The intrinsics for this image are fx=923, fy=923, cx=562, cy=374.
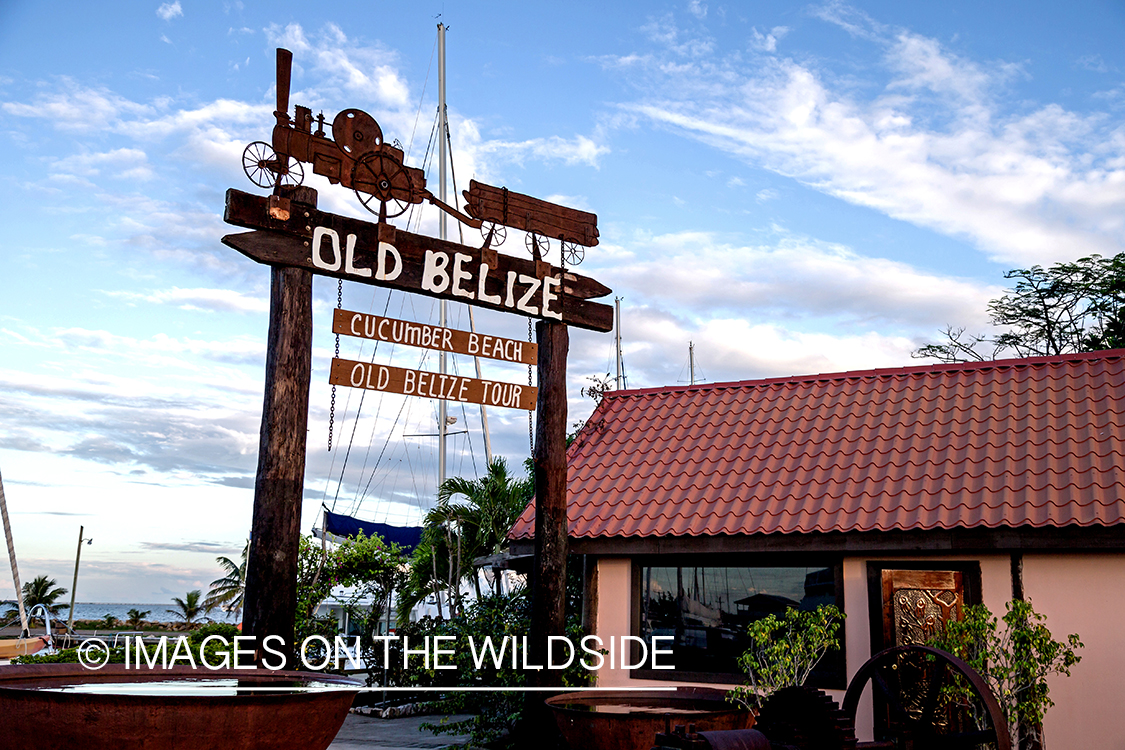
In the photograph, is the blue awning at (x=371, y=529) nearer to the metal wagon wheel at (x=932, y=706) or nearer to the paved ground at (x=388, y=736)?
the paved ground at (x=388, y=736)

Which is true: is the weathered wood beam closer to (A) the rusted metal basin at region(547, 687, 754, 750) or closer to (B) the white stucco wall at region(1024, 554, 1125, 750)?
(A) the rusted metal basin at region(547, 687, 754, 750)

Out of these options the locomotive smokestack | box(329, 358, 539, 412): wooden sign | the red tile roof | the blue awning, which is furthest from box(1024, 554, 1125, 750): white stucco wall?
the blue awning

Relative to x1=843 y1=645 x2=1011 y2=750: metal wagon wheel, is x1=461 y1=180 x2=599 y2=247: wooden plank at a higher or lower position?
higher

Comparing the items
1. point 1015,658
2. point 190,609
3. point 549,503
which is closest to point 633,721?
point 549,503

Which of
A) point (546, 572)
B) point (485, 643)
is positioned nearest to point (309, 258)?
point (546, 572)

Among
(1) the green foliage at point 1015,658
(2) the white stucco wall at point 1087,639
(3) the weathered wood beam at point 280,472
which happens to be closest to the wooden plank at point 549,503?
(3) the weathered wood beam at point 280,472

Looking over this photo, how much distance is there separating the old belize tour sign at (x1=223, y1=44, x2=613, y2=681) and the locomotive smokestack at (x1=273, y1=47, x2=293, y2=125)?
1 cm

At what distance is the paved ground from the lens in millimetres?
11523

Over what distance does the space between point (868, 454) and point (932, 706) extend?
4.58 m

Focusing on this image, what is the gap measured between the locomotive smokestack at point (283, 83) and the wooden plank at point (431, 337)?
1829 millimetres

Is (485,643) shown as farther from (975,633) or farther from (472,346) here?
(975,633)

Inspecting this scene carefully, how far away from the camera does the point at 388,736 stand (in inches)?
495

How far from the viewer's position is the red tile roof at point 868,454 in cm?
1018

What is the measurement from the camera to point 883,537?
10.2 metres
